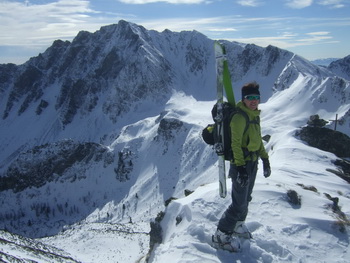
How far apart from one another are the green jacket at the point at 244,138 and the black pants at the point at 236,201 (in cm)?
44

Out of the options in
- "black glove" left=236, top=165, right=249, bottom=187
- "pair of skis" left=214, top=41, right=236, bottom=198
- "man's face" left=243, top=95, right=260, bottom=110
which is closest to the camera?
"black glove" left=236, top=165, right=249, bottom=187

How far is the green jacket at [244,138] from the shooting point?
871 centimetres

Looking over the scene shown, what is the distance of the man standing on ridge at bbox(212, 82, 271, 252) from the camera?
8734 mm

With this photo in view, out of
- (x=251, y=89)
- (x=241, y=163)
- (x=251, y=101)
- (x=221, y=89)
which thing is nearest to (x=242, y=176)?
(x=241, y=163)

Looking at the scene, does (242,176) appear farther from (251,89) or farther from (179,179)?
(179,179)

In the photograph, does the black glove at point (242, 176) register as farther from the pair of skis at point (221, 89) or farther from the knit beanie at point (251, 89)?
the knit beanie at point (251, 89)

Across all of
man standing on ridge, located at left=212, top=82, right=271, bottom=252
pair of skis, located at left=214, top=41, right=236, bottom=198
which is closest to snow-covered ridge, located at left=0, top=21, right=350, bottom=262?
man standing on ridge, located at left=212, top=82, right=271, bottom=252

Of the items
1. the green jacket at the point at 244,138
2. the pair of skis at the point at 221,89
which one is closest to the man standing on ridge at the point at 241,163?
the green jacket at the point at 244,138

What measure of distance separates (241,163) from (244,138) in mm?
852

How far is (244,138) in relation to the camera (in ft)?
30.0

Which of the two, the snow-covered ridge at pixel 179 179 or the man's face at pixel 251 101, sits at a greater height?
the man's face at pixel 251 101

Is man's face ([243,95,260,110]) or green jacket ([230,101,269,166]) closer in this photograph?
green jacket ([230,101,269,166])

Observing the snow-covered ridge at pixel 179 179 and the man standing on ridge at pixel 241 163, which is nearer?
the man standing on ridge at pixel 241 163

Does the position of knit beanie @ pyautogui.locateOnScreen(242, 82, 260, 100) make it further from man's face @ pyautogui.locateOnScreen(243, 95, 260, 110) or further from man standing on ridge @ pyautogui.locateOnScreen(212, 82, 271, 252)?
man's face @ pyautogui.locateOnScreen(243, 95, 260, 110)
